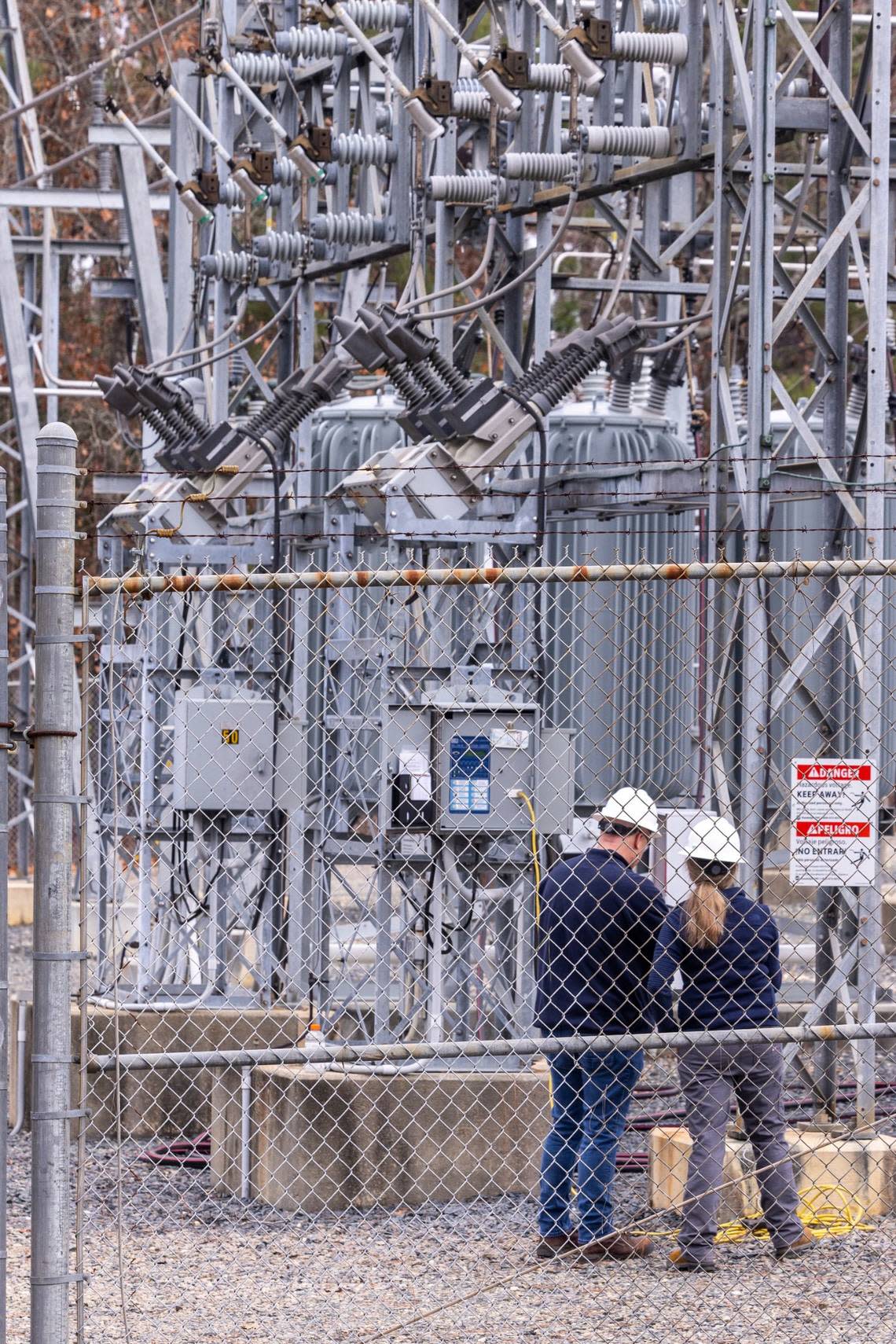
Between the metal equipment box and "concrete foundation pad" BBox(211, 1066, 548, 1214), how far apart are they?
149 centimetres

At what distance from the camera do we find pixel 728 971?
281 inches

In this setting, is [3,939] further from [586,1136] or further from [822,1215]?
[822,1215]

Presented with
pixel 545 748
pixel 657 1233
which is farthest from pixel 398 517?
pixel 657 1233

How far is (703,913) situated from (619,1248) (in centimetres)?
135

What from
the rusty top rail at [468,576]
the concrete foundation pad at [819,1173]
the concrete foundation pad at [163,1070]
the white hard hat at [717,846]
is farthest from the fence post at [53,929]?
the concrete foundation pad at [163,1070]

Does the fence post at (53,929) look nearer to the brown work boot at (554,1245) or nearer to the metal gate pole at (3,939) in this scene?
the metal gate pole at (3,939)

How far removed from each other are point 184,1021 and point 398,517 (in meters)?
2.81

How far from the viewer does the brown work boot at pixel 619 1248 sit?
24.1ft

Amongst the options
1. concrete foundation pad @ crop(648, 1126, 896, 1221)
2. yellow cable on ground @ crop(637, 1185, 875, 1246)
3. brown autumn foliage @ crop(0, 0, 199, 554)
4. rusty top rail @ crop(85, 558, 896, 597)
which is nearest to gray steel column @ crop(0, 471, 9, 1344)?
rusty top rail @ crop(85, 558, 896, 597)

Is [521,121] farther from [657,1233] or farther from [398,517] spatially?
[657,1233]

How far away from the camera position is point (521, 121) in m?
10.4

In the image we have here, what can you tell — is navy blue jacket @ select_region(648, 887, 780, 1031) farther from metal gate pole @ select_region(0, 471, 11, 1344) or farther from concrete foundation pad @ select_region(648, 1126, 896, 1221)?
metal gate pole @ select_region(0, 471, 11, 1344)

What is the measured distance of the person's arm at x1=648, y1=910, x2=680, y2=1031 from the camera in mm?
7164

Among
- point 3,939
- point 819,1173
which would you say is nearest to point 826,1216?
point 819,1173
